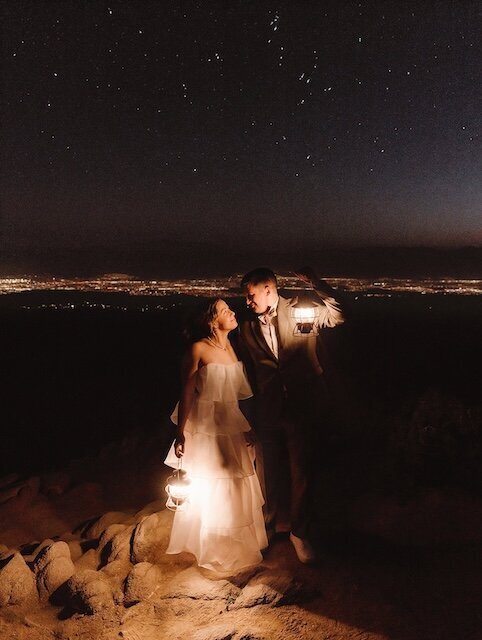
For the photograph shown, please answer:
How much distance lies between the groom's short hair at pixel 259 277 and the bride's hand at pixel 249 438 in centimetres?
133

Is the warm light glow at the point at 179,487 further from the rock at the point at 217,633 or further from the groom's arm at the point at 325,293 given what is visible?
the groom's arm at the point at 325,293

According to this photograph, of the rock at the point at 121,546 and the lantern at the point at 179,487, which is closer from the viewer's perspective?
the lantern at the point at 179,487

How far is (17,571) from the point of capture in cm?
418

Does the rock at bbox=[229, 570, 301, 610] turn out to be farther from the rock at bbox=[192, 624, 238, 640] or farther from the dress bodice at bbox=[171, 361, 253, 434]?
the dress bodice at bbox=[171, 361, 253, 434]

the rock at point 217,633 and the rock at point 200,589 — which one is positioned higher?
the rock at point 200,589

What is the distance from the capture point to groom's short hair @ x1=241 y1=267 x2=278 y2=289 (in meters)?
4.07

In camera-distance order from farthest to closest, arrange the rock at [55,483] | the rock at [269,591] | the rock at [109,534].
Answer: the rock at [55,483], the rock at [109,534], the rock at [269,591]

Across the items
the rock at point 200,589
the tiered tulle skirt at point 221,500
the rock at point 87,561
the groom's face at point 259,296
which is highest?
the groom's face at point 259,296

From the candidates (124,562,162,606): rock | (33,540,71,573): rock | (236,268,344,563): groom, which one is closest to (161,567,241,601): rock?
(124,562,162,606): rock

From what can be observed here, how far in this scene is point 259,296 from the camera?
408 centimetres

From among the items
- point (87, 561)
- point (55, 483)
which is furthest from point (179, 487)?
point (55, 483)

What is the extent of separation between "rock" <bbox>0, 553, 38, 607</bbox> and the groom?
2.28 meters

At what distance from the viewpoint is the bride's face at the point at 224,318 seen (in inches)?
161

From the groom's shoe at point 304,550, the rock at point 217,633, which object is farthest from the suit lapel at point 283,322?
the rock at point 217,633
